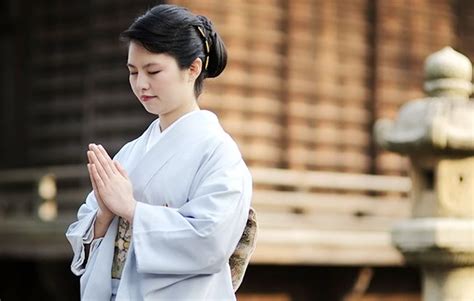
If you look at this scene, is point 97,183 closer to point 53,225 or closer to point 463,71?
point 463,71

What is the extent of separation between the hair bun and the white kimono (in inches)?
4.3

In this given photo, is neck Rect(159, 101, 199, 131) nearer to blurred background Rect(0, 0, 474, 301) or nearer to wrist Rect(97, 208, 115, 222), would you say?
wrist Rect(97, 208, 115, 222)

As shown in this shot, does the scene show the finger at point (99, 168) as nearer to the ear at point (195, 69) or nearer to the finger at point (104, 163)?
the finger at point (104, 163)

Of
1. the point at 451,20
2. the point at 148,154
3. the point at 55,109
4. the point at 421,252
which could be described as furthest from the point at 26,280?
the point at 148,154

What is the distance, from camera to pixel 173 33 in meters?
2.44

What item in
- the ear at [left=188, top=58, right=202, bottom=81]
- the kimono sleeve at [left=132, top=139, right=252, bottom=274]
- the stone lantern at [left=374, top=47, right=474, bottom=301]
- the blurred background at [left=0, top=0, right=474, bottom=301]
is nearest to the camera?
the kimono sleeve at [left=132, top=139, right=252, bottom=274]

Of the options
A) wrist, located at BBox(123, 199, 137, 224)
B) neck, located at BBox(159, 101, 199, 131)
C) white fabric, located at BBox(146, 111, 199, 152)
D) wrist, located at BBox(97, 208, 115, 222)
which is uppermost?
neck, located at BBox(159, 101, 199, 131)

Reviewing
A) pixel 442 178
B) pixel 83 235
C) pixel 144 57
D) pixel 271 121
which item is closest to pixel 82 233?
pixel 83 235

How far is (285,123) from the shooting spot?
9406 millimetres

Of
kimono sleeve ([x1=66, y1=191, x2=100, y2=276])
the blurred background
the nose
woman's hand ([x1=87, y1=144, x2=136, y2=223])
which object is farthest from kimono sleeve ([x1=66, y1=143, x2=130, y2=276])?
the blurred background

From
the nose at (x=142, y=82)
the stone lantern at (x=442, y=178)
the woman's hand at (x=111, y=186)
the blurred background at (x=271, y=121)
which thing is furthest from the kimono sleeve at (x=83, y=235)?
the blurred background at (x=271, y=121)

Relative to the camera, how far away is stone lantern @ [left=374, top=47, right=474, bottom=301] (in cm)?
399

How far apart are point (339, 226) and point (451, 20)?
2.89 meters

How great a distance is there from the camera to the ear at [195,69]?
2.48m
